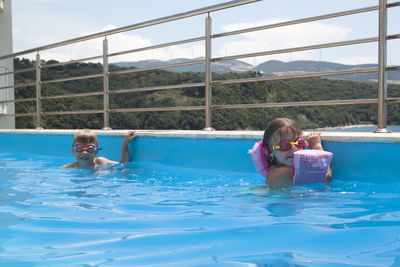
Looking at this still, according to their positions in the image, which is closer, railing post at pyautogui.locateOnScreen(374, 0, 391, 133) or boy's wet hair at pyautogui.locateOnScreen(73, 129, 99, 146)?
railing post at pyautogui.locateOnScreen(374, 0, 391, 133)

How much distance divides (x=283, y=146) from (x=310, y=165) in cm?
22

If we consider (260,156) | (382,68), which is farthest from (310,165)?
(382,68)

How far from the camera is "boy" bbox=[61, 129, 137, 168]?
12.4 ft

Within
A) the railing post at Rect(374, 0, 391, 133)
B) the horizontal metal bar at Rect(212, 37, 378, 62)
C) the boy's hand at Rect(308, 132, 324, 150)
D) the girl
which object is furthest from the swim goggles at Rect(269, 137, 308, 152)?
the horizontal metal bar at Rect(212, 37, 378, 62)

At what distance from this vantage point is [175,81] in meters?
24.9

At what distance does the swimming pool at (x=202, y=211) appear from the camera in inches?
50.8

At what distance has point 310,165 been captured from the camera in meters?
2.43

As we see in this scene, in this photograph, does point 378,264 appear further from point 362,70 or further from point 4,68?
point 4,68

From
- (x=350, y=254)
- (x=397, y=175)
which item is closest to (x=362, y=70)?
(x=397, y=175)

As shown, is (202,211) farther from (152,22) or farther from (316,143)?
(152,22)

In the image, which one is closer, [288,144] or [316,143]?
[288,144]

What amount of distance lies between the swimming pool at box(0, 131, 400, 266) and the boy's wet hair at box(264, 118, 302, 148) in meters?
0.30

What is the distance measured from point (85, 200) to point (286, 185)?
128 cm

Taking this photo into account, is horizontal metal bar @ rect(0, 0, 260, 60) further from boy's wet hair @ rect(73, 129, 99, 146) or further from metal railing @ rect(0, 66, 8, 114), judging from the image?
metal railing @ rect(0, 66, 8, 114)
